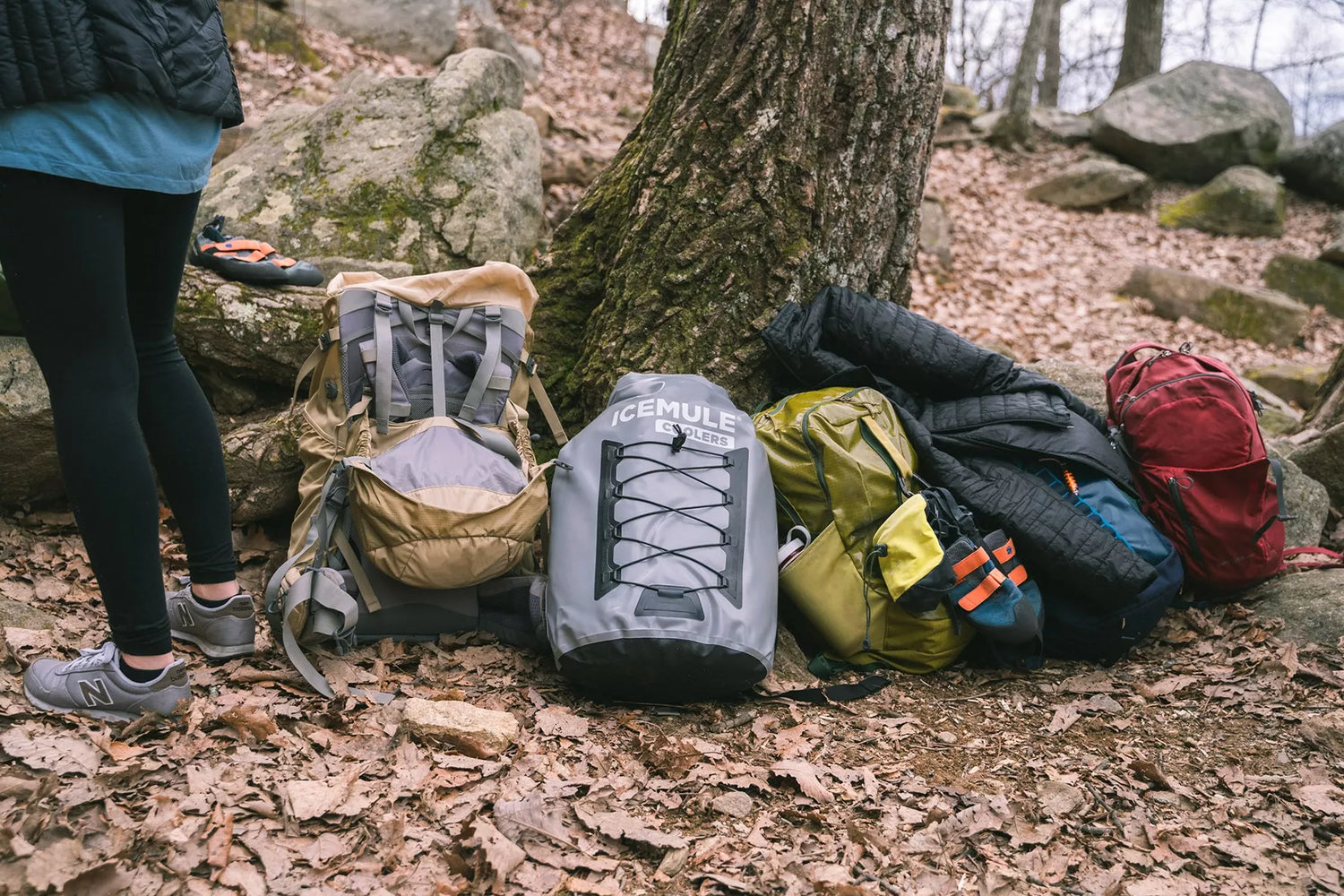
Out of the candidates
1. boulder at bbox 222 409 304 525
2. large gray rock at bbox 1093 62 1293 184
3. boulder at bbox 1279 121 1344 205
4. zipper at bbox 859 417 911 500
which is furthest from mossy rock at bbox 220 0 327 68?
boulder at bbox 1279 121 1344 205

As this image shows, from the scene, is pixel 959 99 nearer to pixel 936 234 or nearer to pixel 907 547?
pixel 936 234

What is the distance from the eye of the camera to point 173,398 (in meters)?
2.36

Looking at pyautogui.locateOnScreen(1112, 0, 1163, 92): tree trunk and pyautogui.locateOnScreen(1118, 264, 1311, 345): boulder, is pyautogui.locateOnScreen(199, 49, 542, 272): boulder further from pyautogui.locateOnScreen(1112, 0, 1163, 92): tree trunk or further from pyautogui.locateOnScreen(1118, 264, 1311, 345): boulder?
pyautogui.locateOnScreen(1112, 0, 1163, 92): tree trunk

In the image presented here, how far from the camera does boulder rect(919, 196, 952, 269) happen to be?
829 cm

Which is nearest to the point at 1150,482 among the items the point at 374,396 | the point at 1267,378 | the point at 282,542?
the point at 374,396

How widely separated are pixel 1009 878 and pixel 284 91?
7.66 m

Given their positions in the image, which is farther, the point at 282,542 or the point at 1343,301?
the point at 1343,301

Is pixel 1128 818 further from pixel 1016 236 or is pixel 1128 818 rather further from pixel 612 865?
pixel 1016 236

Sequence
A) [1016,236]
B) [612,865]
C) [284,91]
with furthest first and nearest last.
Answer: [1016,236] < [284,91] < [612,865]

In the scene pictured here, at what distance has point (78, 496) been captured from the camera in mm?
2105

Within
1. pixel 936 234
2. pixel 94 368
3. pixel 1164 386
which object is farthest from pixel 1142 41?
pixel 94 368

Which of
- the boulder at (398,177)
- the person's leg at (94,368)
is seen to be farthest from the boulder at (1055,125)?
the person's leg at (94,368)

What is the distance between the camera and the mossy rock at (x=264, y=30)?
8.14 m

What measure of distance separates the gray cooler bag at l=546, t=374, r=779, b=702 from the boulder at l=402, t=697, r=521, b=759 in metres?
0.32
